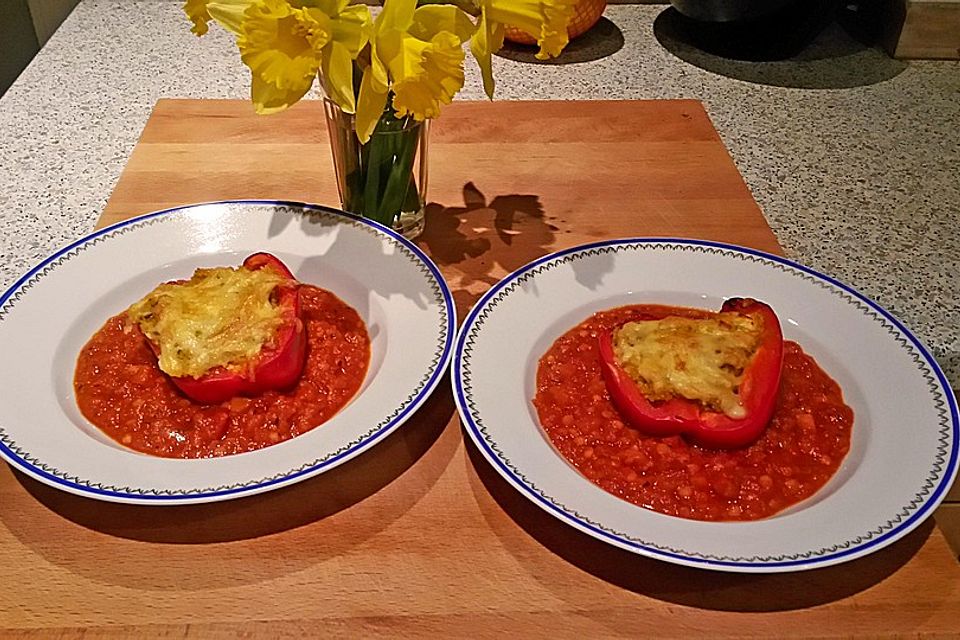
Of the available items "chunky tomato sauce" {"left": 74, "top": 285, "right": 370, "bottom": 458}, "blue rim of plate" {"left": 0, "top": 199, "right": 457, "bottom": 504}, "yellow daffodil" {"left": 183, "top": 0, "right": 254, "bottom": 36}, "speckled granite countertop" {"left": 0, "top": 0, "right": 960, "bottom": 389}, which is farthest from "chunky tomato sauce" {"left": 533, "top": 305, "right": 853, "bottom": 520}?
"yellow daffodil" {"left": 183, "top": 0, "right": 254, "bottom": 36}

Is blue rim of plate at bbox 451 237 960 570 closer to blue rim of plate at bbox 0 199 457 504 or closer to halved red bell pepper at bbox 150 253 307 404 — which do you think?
blue rim of plate at bbox 0 199 457 504

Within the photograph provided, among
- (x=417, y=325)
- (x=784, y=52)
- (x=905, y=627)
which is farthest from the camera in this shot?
(x=784, y=52)

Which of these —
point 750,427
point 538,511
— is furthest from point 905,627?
point 538,511

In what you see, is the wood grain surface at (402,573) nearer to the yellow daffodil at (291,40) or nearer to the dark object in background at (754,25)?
the yellow daffodil at (291,40)

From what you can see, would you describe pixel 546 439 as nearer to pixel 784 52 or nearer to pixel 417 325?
pixel 417 325

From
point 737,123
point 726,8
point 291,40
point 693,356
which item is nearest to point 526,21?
point 291,40
